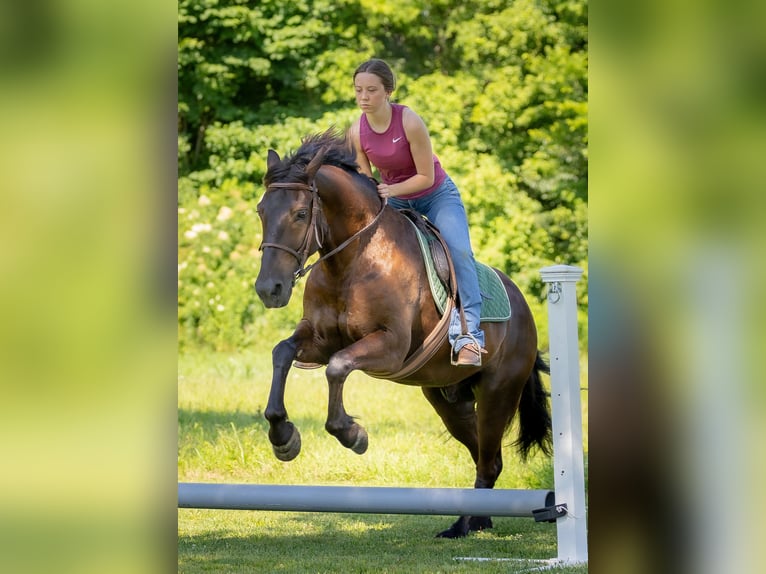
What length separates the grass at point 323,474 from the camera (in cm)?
573

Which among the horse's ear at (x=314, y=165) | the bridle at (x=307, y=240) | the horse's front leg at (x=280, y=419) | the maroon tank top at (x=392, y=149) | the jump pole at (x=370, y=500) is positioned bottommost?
the jump pole at (x=370, y=500)

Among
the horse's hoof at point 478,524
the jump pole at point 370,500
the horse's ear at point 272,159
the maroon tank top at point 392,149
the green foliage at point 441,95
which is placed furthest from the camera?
the green foliage at point 441,95

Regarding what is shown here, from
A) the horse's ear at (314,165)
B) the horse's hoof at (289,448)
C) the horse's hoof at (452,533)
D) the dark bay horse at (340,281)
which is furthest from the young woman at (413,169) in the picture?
the horse's hoof at (452,533)

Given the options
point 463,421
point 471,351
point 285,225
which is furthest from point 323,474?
point 285,225

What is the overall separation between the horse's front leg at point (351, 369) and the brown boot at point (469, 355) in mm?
389

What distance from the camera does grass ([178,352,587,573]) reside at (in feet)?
18.8

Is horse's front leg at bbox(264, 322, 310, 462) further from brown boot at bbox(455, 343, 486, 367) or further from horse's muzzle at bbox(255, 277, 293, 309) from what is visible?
brown boot at bbox(455, 343, 486, 367)

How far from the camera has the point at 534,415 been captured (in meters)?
6.84

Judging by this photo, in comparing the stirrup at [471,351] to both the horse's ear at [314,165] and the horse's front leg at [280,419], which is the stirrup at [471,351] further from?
the horse's ear at [314,165]

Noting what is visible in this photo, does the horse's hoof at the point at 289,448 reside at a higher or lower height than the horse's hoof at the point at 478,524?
higher

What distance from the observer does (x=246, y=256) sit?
15109 mm

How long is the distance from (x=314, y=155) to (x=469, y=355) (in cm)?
126

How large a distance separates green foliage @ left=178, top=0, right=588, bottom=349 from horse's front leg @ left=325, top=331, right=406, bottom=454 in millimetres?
10986
